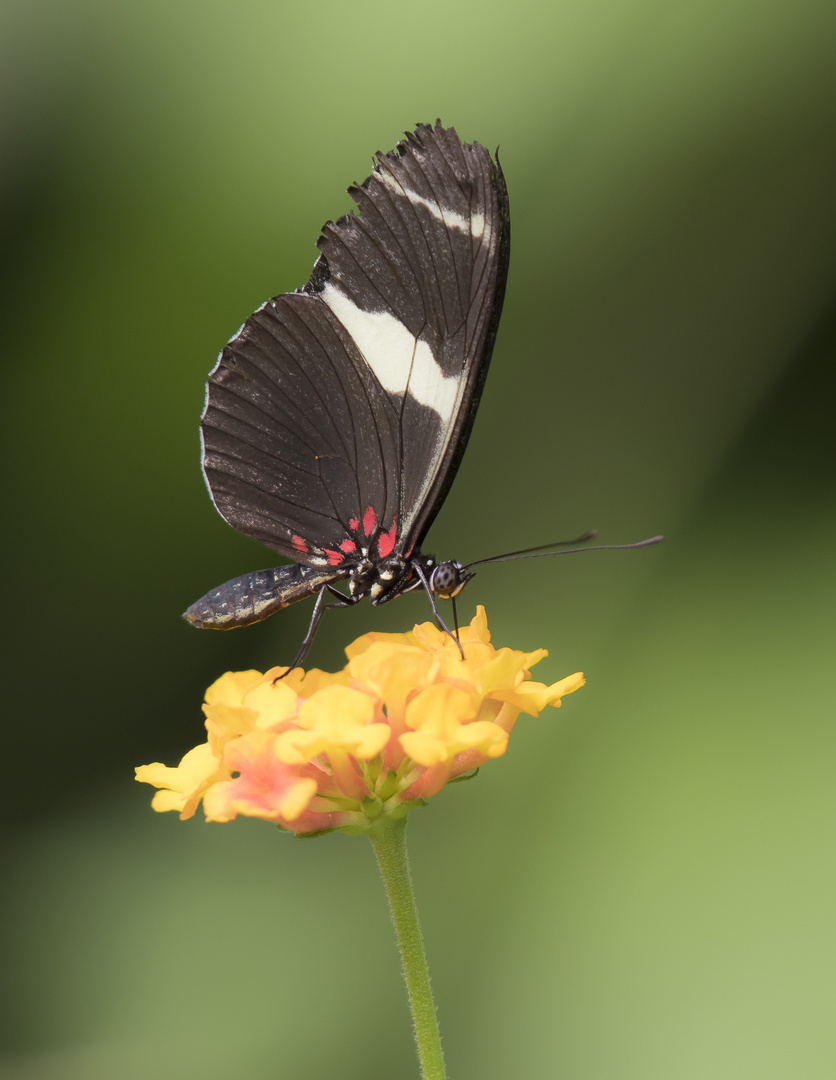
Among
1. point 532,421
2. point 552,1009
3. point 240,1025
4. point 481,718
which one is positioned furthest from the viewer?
point 532,421

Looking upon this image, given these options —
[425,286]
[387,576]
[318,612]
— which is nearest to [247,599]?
[318,612]

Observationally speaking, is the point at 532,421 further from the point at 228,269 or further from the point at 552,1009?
the point at 552,1009

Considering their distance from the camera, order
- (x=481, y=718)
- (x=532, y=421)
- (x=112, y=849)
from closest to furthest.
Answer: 1. (x=481, y=718)
2. (x=112, y=849)
3. (x=532, y=421)

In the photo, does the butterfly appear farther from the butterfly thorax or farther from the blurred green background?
the blurred green background

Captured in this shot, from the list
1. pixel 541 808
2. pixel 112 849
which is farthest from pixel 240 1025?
pixel 541 808

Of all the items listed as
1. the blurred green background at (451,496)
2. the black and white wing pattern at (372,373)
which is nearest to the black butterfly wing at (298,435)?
the black and white wing pattern at (372,373)

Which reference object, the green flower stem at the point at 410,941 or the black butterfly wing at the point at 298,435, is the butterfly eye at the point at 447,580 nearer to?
the black butterfly wing at the point at 298,435
